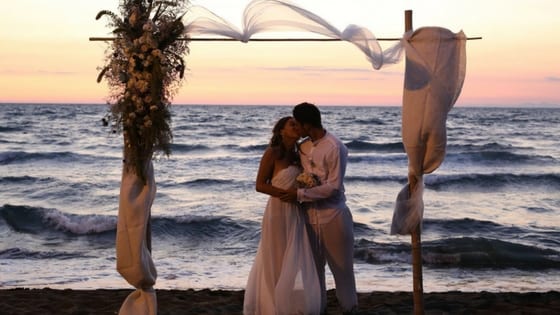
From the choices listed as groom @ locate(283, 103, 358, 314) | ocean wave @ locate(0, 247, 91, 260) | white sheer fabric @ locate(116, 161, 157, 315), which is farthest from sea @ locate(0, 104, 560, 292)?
groom @ locate(283, 103, 358, 314)

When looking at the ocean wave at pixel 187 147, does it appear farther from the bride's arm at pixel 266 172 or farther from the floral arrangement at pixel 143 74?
the floral arrangement at pixel 143 74

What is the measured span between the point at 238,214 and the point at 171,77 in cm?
1039

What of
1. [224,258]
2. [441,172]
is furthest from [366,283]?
[441,172]

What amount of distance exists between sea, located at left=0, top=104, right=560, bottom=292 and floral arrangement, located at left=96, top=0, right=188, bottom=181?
0.58 ft

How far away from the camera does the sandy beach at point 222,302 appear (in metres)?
7.48

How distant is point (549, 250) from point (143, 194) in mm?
8176

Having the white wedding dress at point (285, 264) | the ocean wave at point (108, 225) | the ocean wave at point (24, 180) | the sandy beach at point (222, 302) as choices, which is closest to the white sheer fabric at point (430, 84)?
the white wedding dress at point (285, 264)

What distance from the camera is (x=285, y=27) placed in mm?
5969

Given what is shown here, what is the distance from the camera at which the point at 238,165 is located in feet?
85.3

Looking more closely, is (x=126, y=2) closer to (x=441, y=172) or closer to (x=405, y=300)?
(x=405, y=300)

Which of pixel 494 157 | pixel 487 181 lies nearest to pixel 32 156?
pixel 487 181

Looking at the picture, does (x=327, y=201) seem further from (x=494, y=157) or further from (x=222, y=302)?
(x=494, y=157)

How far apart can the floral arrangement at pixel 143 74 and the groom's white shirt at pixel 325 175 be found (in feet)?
3.99

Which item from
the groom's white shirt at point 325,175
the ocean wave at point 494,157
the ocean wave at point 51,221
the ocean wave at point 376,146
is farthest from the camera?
the ocean wave at point 376,146
